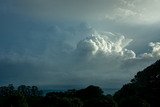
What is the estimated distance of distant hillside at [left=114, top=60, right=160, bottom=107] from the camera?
5561 inches

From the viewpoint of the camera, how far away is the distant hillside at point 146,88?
14125cm

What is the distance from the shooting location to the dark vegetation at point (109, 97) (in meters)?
118

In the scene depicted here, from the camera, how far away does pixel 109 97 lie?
130000mm

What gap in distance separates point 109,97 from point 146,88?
2523cm

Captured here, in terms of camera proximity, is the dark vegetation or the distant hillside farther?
the distant hillside

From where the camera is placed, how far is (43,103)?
141 metres

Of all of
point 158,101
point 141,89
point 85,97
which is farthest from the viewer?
point 85,97

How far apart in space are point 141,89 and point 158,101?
35.0 ft

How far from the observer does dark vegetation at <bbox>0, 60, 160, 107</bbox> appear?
118 m

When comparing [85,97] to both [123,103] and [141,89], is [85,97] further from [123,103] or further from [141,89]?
[123,103]

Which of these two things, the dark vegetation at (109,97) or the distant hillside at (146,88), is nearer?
the dark vegetation at (109,97)

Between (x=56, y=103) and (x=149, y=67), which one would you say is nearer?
(x=56, y=103)

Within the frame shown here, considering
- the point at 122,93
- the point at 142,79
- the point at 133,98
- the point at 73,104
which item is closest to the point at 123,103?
the point at 133,98

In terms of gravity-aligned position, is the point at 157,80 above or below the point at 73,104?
above
